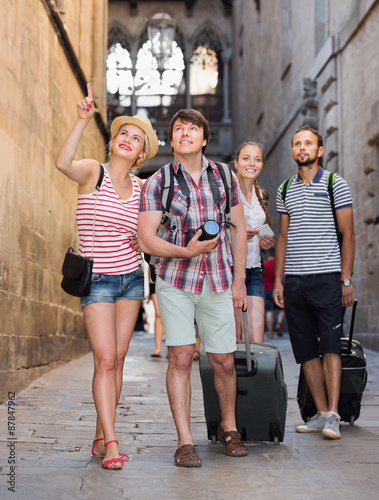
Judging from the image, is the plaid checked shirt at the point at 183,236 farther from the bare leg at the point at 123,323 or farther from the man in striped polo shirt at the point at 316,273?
the man in striped polo shirt at the point at 316,273

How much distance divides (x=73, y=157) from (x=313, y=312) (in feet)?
6.50

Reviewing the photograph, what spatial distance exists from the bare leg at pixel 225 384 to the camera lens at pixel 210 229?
68cm

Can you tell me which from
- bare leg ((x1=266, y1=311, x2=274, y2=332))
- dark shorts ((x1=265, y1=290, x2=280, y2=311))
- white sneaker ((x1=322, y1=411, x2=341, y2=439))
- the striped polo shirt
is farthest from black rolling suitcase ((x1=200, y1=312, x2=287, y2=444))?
bare leg ((x1=266, y1=311, x2=274, y2=332))

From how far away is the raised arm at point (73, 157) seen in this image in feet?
12.4

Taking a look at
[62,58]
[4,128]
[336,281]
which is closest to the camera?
[336,281]

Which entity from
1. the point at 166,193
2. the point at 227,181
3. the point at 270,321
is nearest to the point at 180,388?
the point at 166,193

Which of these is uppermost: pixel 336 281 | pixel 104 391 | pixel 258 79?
pixel 258 79

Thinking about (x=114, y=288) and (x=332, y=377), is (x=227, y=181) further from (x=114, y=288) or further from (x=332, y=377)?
(x=332, y=377)

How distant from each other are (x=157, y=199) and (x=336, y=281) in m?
1.45

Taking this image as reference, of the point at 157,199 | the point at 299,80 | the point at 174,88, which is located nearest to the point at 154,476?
the point at 157,199

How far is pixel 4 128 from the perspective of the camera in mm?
5863

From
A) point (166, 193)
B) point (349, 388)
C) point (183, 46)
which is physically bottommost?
point (349, 388)

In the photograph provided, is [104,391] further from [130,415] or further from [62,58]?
[62,58]

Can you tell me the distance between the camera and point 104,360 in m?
3.78
